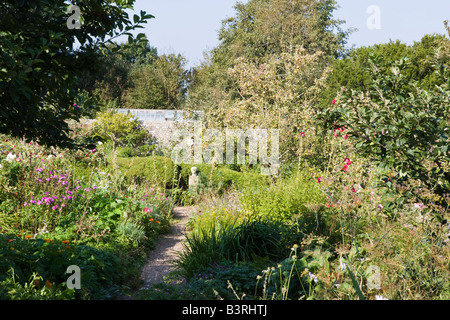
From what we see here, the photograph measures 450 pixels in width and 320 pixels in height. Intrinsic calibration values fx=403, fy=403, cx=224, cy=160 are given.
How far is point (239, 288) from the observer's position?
354cm

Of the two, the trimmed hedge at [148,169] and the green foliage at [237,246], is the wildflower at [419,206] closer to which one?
the green foliage at [237,246]

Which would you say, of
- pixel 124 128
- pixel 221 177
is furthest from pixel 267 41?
pixel 221 177

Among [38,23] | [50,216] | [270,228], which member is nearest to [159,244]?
[50,216]

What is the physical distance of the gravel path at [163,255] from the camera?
15.2 feet

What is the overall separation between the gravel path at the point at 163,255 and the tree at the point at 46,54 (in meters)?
2.13

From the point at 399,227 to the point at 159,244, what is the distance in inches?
131

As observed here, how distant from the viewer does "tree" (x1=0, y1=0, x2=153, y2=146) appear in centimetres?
233

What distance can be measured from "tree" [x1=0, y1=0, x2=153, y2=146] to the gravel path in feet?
6.98

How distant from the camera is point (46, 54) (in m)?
2.59

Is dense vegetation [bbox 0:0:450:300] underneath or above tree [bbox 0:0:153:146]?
underneath

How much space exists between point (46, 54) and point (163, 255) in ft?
11.4

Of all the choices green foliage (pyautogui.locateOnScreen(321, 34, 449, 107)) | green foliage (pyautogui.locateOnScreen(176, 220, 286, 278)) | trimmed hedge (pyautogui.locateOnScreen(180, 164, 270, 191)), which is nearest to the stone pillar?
trimmed hedge (pyautogui.locateOnScreen(180, 164, 270, 191))

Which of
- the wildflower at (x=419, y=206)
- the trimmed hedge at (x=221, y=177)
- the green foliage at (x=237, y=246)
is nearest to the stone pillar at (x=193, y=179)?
the trimmed hedge at (x=221, y=177)

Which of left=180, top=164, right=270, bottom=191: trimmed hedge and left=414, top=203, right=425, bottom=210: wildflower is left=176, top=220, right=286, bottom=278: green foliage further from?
left=180, top=164, right=270, bottom=191: trimmed hedge
